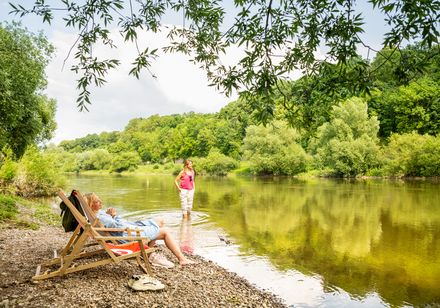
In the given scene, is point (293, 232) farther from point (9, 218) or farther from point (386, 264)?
point (9, 218)

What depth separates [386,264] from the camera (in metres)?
9.27

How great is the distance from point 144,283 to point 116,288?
41 cm

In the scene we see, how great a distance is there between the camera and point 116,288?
18.9ft

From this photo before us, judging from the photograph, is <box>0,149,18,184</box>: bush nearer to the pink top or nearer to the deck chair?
the pink top

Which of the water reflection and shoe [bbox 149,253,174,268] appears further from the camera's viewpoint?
the water reflection

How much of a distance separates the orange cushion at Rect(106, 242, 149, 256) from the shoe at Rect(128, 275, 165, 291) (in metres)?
0.50

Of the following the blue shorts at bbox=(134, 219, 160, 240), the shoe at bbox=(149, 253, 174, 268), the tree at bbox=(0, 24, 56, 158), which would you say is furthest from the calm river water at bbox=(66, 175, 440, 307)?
the tree at bbox=(0, 24, 56, 158)

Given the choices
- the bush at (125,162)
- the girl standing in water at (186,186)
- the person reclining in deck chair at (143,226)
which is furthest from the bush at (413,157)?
Answer: the bush at (125,162)

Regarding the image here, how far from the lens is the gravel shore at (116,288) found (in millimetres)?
5227

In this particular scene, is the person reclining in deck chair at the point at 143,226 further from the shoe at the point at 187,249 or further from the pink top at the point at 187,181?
the pink top at the point at 187,181

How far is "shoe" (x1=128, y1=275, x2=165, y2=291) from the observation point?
5754mm

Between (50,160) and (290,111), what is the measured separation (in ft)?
73.3

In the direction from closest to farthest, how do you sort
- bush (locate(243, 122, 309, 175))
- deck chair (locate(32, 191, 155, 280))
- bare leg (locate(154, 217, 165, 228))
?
deck chair (locate(32, 191, 155, 280)), bare leg (locate(154, 217, 165, 228)), bush (locate(243, 122, 309, 175))

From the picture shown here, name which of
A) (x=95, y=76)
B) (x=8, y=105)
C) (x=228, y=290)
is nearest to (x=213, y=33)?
(x=95, y=76)
